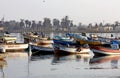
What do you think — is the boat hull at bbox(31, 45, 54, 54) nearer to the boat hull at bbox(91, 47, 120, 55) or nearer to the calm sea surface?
the boat hull at bbox(91, 47, 120, 55)

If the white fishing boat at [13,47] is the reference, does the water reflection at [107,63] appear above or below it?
below

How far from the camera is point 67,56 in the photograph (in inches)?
2099

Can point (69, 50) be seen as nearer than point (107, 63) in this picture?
No

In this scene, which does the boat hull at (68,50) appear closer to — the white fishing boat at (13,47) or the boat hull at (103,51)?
the boat hull at (103,51)

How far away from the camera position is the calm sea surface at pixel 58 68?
115 ft

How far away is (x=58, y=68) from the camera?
1577 inches

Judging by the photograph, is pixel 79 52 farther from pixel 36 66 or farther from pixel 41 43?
pixel 36 66

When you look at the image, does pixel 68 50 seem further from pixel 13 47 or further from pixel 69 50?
pixel 13 47

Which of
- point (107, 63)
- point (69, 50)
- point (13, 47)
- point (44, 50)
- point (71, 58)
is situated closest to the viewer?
point (107, 63)

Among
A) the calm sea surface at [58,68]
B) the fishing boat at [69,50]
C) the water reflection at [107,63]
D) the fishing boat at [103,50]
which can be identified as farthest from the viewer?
the fishing boat at [69,50]

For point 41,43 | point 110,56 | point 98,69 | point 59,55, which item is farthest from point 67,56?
point 98,69

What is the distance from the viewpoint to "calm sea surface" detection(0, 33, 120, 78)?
3491 cm

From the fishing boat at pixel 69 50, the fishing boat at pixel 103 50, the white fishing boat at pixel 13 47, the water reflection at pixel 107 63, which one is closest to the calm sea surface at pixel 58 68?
the water reflection at pixel 107 63

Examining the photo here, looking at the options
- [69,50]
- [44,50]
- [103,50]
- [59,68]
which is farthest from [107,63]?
[44,50]
